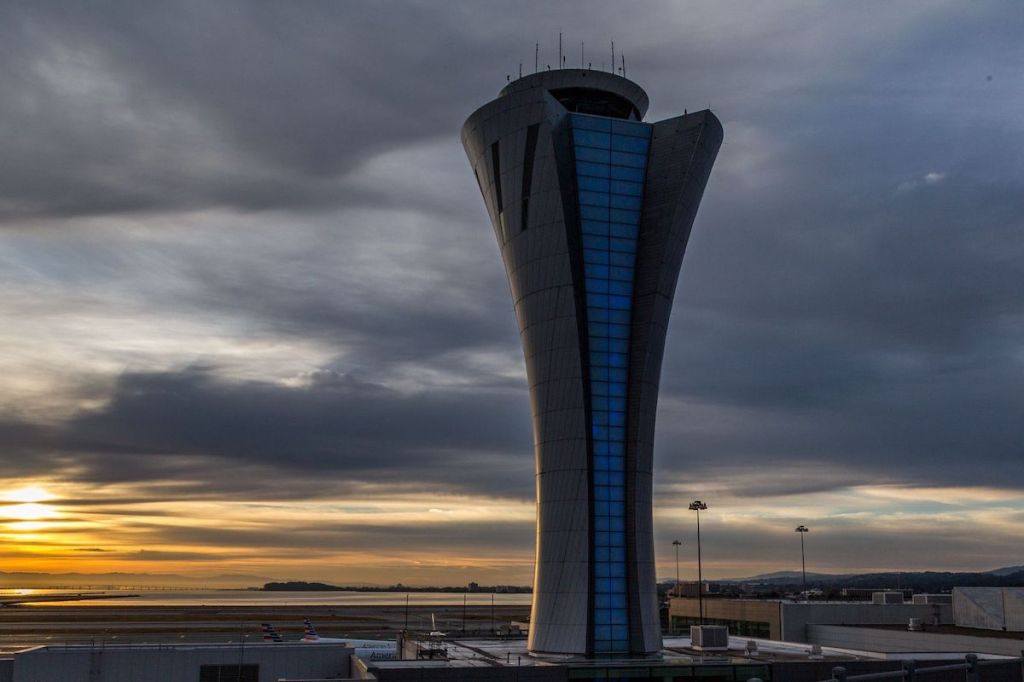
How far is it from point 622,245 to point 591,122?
26.8 feet

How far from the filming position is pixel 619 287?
56.7 meters

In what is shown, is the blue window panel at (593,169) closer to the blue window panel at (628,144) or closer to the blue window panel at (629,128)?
the blue window panel at (628,144)

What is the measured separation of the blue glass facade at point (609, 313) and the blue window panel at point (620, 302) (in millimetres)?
62

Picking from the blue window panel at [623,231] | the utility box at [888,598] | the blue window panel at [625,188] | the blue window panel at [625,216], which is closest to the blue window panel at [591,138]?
the blue window panel at [625,188]

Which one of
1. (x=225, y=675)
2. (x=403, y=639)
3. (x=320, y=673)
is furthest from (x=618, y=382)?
(x=225, y=675)

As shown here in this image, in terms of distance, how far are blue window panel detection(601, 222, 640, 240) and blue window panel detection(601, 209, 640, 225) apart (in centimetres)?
25

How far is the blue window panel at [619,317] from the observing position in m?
56.5

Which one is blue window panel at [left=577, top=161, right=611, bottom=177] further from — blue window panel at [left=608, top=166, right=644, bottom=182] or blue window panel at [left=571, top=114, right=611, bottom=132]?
blue window panel at [left=571, top=114, right=611, bottom=132]

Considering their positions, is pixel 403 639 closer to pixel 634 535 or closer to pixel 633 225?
pixel 634 535

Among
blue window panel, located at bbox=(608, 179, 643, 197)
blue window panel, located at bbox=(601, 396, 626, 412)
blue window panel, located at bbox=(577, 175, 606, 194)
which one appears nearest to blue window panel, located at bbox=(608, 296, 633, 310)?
blue window panel, located at bbox=(601, 396, 626, 412)

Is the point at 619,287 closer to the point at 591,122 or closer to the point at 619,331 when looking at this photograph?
the point at 619,331

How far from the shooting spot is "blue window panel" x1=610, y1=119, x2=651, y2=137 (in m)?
58.7

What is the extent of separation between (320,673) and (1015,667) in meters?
39.0

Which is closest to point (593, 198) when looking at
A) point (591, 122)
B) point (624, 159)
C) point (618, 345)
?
point (624, 159)
